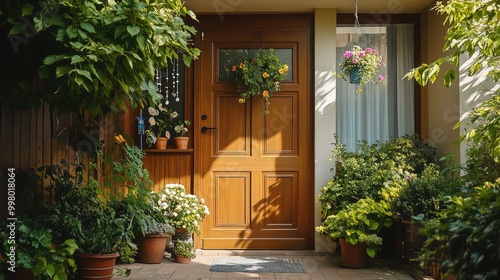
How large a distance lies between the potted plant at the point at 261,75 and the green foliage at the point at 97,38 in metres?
2.89

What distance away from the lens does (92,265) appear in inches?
195

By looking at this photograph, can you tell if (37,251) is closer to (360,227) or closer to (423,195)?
(360,227)

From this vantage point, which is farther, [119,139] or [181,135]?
[181,135]

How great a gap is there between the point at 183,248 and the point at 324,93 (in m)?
2.24

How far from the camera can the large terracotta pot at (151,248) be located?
20.8 feet

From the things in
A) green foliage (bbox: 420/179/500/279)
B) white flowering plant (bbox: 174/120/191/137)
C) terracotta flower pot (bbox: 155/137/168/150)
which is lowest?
green foliage (bbox: 420/179/500/279)

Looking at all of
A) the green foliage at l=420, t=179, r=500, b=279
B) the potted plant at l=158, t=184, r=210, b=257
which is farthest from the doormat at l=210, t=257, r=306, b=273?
the green foliage at l=420, t=179, r=500, b=279

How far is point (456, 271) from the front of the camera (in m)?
2.89

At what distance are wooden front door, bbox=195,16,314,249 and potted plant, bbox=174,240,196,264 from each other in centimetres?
64

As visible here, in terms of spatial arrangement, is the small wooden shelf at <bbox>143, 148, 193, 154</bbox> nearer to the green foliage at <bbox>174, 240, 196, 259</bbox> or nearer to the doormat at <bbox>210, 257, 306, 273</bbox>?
the green foliage at <bbox>174, 240, 196, 259</bbox>

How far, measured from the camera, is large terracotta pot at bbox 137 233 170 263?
6336mm

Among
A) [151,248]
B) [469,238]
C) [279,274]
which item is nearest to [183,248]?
[151,248]

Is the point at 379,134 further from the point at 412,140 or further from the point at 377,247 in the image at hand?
the point at 377,247

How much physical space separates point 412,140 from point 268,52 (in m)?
1.79
